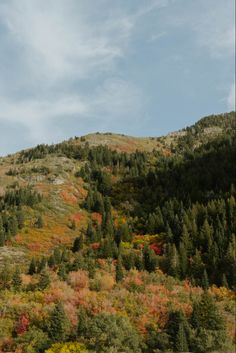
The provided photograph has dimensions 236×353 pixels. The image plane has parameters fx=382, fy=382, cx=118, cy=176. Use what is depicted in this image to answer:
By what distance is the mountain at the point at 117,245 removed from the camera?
143 ft

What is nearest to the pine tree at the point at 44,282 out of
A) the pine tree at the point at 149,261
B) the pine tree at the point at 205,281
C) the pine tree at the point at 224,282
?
the pine tree at the point at 149,261

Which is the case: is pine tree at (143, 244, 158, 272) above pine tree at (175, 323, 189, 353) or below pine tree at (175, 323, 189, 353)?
above

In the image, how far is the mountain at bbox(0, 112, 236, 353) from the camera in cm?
4344

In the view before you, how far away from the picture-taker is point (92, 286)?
5734cm

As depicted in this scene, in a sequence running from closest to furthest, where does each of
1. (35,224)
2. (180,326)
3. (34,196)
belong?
(180,326), (35,224), (34,196)

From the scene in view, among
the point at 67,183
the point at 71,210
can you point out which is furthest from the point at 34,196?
the point at 67,183

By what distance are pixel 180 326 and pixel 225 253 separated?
32122mm

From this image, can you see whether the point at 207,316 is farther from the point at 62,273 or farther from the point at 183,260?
the point at 183,260

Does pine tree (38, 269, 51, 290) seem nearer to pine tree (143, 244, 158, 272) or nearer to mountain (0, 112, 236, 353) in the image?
mountain (0, 112, 236, 353)

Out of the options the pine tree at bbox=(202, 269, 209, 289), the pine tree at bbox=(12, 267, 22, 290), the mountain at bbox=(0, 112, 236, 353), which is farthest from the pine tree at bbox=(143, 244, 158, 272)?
the pine tree at bbox=(12, 267, 22, 290)

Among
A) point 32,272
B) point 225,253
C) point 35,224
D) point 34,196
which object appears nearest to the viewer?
point 32,272

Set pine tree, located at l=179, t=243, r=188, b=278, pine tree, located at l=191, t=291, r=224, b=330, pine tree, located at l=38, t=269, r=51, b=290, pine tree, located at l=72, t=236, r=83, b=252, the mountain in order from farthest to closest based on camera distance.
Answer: pine tree, located at l=72, t=236, r=83, b=252 → pine tree, located at l=179, t=243, r=188, b=278 → pine tree, located at l=38, t=269, r=51, b=290 → pine tree, located at l=191, t=291, r=224, b=330 → the mountain

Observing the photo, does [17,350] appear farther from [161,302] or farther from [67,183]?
[67,183]

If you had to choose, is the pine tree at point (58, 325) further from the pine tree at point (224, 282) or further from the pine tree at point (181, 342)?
the pine tree at point (224, 282)
